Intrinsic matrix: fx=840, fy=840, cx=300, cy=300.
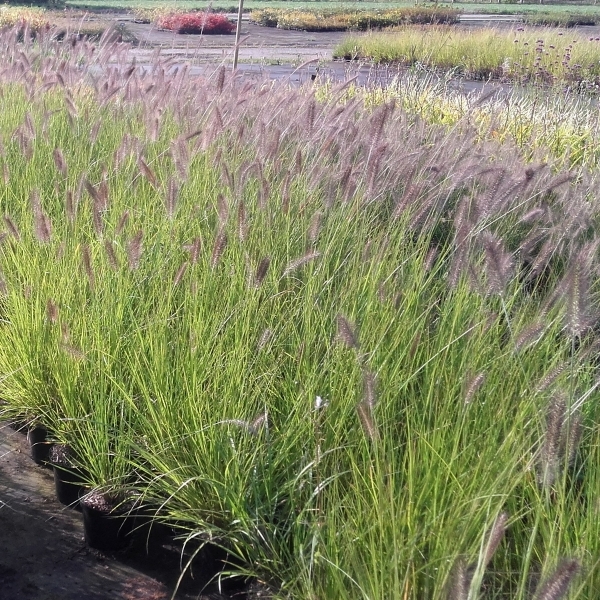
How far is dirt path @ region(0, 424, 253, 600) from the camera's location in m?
2.27

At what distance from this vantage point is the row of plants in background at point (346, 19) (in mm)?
29172

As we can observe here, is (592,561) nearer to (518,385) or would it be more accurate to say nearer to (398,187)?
(518,385)

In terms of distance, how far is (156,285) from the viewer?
271 centimetres

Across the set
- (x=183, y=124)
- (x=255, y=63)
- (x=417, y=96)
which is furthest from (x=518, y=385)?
(x=255, y=63)

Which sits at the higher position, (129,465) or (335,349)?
(335,349)

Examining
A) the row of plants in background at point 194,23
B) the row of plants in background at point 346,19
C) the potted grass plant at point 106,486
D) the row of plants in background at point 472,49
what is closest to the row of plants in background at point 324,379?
the potted grass plant at point 106,486

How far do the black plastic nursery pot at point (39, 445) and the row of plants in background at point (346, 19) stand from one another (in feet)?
89.2

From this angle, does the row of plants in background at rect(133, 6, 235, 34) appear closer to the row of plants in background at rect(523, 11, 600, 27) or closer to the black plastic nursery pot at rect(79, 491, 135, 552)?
the row of plants in background at rect(523, 11, 600, 27)

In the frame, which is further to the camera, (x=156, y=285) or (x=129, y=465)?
(x=156, y=285)

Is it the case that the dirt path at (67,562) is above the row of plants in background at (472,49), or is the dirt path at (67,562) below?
below

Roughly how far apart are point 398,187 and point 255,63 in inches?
596

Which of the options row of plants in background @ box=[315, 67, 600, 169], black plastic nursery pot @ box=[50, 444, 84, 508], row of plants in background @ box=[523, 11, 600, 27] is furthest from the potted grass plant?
row of plants in background @ box=[523, 11, 600, 27]

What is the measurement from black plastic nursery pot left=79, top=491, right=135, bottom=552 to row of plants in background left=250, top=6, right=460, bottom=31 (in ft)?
90.5

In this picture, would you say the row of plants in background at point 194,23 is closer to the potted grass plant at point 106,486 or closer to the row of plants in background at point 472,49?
the row of plants in background at point 472,49
